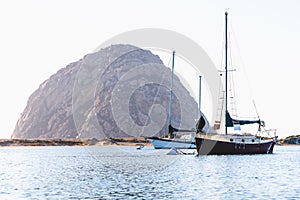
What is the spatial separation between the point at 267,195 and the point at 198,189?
7226mm

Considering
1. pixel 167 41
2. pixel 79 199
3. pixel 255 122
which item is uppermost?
pixel 167 41

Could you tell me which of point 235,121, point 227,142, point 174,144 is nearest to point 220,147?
point 227,142

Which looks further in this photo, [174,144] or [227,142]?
[174,144]

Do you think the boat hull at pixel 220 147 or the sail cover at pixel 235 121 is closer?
the boat hull at pixel 220 147

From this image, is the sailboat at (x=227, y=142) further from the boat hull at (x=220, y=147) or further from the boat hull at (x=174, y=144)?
the boat hull at (x=174, y=144)

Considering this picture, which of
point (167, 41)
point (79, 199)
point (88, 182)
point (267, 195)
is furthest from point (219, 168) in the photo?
point (167, 41)

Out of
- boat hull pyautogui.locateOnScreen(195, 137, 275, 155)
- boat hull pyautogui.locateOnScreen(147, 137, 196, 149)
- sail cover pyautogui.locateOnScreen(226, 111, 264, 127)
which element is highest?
sail cover pyautogui.locateOnScreen(226, 111, 264, 127)

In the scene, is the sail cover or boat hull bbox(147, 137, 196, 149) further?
boat hull bbox(147, 137, 196, 149)

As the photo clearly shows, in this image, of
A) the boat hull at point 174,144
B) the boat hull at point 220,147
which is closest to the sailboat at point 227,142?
the boat hull at point 220,147

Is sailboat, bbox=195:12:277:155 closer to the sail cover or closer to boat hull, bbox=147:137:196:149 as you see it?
the sail cover

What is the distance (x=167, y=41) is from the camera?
161 meters

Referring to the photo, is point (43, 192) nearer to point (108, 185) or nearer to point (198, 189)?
point (108, 185)

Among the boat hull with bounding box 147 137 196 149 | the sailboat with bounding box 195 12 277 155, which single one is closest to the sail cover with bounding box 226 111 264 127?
the sailboat with bounding box 195 12 277 155

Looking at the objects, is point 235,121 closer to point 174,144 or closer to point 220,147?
point 220,147
